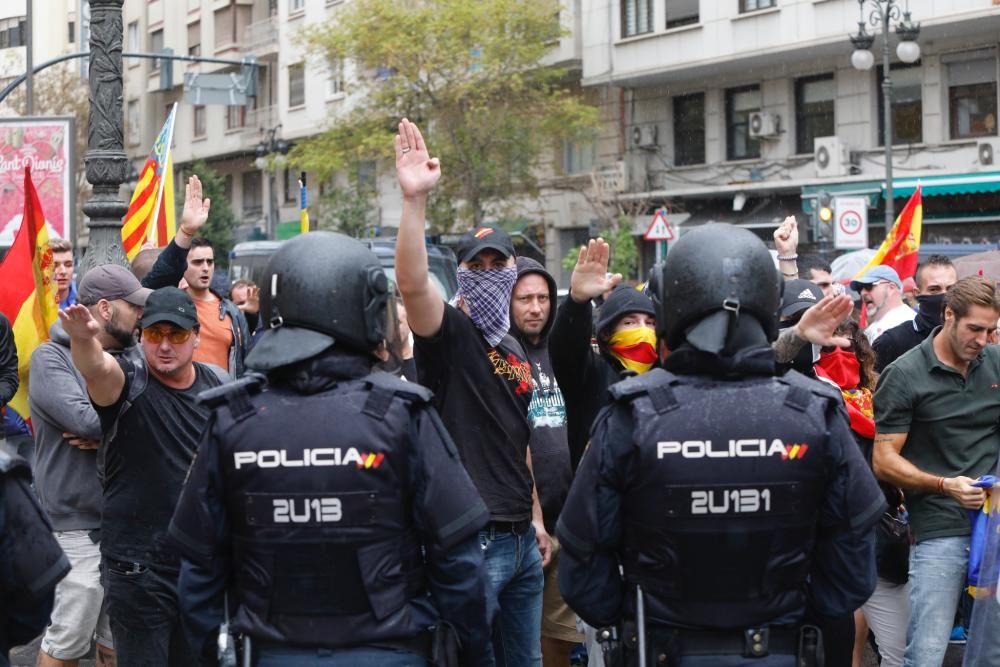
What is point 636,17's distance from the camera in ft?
104

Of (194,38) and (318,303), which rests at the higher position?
(194,38)

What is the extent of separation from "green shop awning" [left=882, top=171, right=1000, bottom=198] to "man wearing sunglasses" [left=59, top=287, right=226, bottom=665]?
21498mm

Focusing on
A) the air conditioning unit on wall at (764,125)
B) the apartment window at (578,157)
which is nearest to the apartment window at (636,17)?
the apartment window at (578,157)

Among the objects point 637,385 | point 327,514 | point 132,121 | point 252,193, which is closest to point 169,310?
point 327,514

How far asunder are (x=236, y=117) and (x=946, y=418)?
4368 cm

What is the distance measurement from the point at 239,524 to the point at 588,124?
27.8m

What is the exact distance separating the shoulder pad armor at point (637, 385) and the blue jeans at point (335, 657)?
33.3 inches

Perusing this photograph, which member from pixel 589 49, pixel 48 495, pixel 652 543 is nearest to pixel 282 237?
pixel 589 49

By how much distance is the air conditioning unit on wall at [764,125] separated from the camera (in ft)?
95.3

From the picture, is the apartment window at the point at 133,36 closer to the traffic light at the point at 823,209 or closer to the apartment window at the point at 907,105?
the apartment window at the point at 907,105

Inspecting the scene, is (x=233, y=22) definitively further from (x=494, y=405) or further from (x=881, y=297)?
(x=494, y=405)

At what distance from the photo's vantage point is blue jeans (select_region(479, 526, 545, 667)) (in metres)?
5.16

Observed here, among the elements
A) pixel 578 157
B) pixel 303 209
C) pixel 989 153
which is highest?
pixel 578 157

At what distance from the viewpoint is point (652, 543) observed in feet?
12.1
